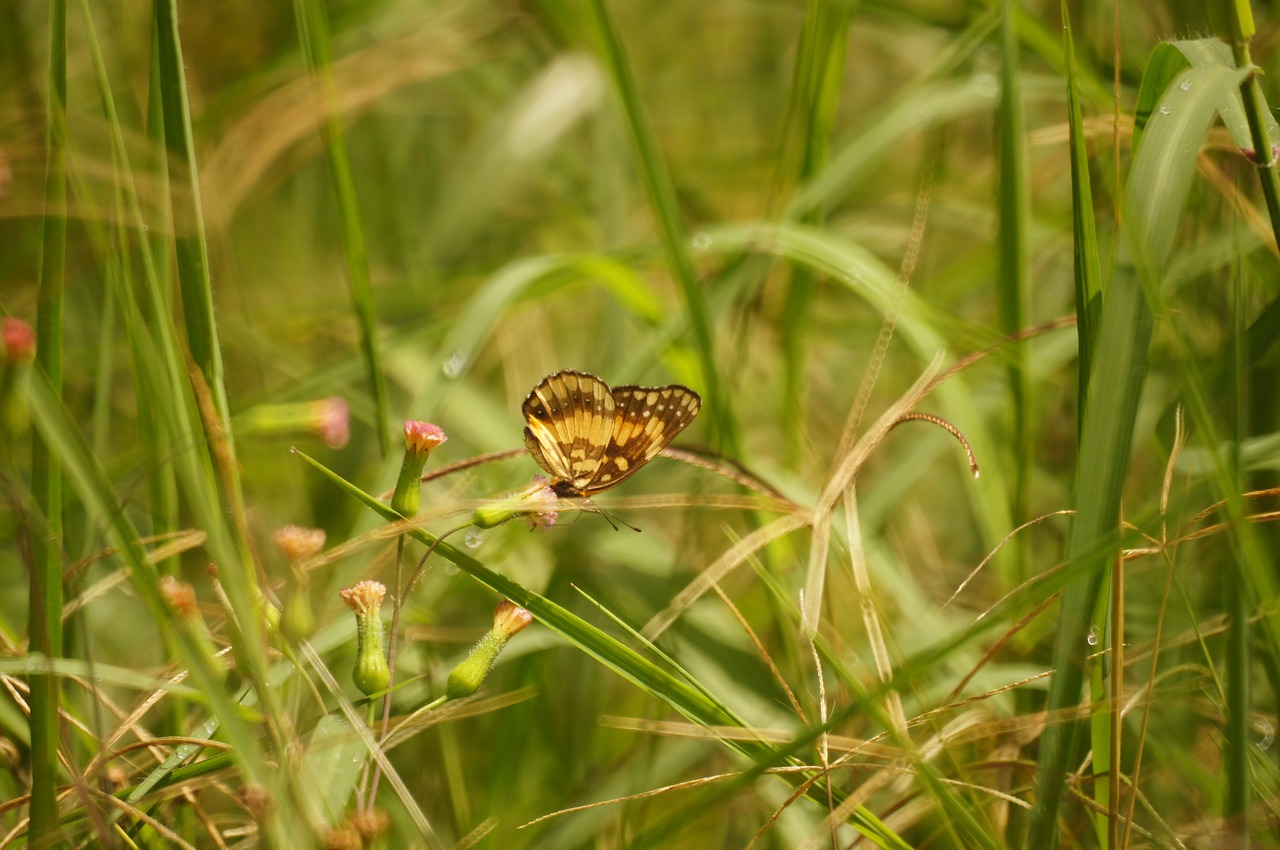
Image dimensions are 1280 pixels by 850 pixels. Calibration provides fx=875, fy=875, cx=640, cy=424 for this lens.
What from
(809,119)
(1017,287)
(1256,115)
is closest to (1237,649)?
(1256,115)

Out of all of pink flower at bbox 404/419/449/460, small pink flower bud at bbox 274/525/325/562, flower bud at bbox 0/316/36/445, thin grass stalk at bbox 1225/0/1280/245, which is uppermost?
thin grass stalk at bbox 1225/0/1280/245

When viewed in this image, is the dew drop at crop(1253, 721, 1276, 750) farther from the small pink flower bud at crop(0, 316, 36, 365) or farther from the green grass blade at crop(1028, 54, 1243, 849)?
the small pink flower bud at crop(0, 316, 36, 365)

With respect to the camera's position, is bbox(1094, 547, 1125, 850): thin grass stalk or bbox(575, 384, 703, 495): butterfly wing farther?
bbox(575, 384, 703, 495): butterfly wing

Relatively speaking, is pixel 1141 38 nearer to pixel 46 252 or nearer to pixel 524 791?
pixel 524 791

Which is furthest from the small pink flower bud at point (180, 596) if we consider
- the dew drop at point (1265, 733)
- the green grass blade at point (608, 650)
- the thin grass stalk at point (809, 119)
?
the dew drop at point (1265, 733)

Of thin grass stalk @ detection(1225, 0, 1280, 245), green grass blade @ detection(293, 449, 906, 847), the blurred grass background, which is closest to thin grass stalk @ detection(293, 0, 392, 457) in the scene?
the blurred grass background

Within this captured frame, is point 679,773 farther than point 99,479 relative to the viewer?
Yes

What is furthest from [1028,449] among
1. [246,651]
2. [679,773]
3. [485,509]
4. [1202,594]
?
[246,651]
